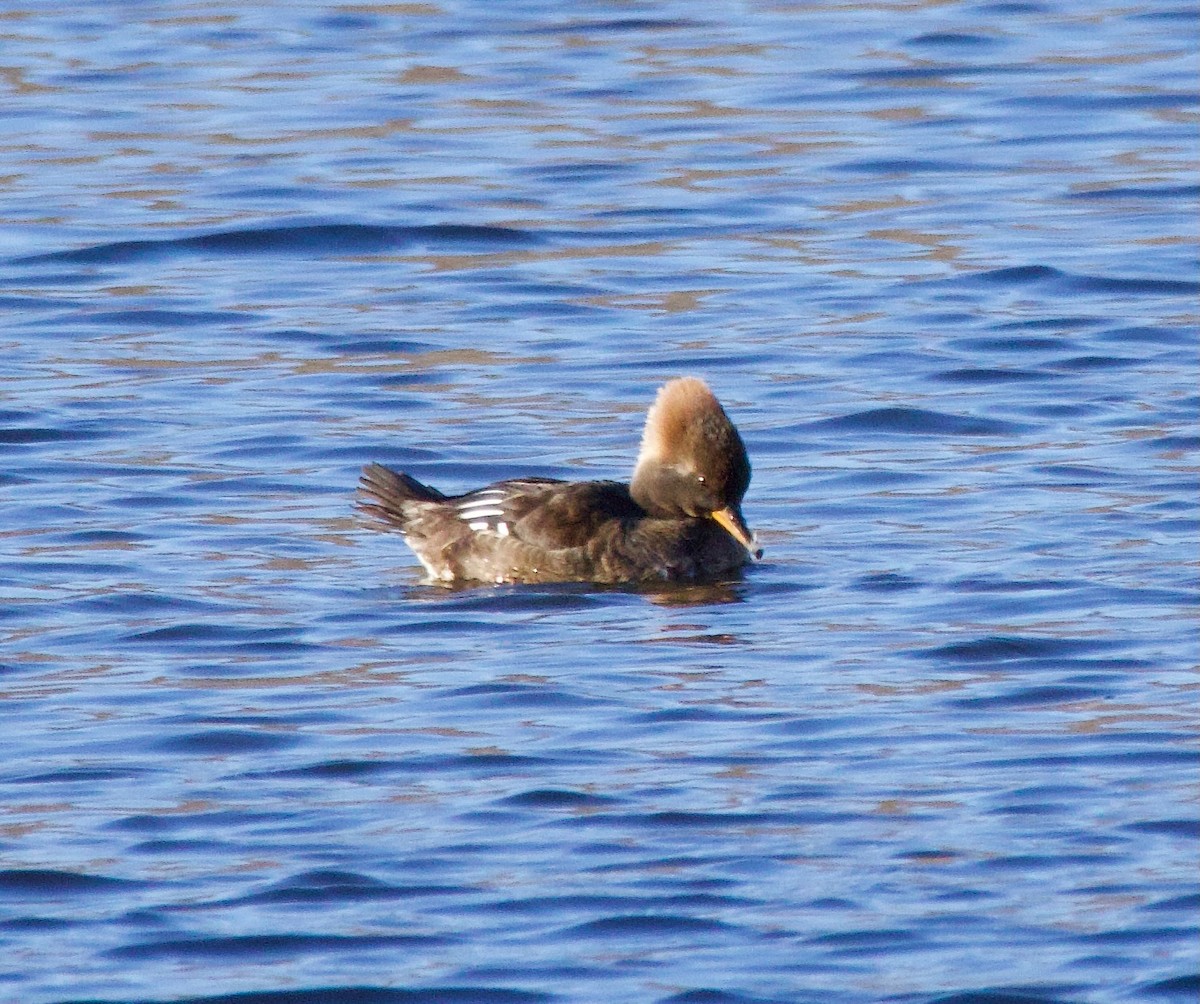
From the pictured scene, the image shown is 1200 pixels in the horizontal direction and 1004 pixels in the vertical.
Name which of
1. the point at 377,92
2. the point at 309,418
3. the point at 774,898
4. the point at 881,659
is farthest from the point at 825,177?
the point at 774,898

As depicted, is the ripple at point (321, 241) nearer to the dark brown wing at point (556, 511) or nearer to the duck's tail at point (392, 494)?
the duck's tail at point (392, 494)

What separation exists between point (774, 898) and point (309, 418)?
6.02 meters

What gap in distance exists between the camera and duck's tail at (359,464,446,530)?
988cm

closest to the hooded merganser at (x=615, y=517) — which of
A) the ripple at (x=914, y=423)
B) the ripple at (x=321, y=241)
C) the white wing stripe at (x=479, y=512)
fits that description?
the white wing stripe at (x=479, y=512)

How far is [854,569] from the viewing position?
31.2 ft

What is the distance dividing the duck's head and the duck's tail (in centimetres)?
74

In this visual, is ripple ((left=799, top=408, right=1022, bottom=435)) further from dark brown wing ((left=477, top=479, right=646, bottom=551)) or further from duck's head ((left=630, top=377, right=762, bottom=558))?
dark brown wing ((left=477, top=479, right=646, bottom=551))

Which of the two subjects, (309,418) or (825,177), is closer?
(309,418)

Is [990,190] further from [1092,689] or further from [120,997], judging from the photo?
[120,997]

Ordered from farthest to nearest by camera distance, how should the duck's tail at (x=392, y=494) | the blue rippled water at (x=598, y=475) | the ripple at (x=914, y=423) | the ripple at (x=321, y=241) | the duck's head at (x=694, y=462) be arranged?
the ripple at (x=321, y=241), the ripple at (x=914, y=423), the duck's tail at (x=392, y=494), the duck's head at (x=694, y=462), the blue rippled water at (x=598, y=475)

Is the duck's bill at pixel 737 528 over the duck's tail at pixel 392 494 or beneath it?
beneath

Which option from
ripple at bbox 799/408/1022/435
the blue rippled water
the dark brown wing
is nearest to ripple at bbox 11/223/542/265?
the blue rippled water

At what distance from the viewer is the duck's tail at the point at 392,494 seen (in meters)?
9.88

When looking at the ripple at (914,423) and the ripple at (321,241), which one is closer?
the ripple at (914,423)
